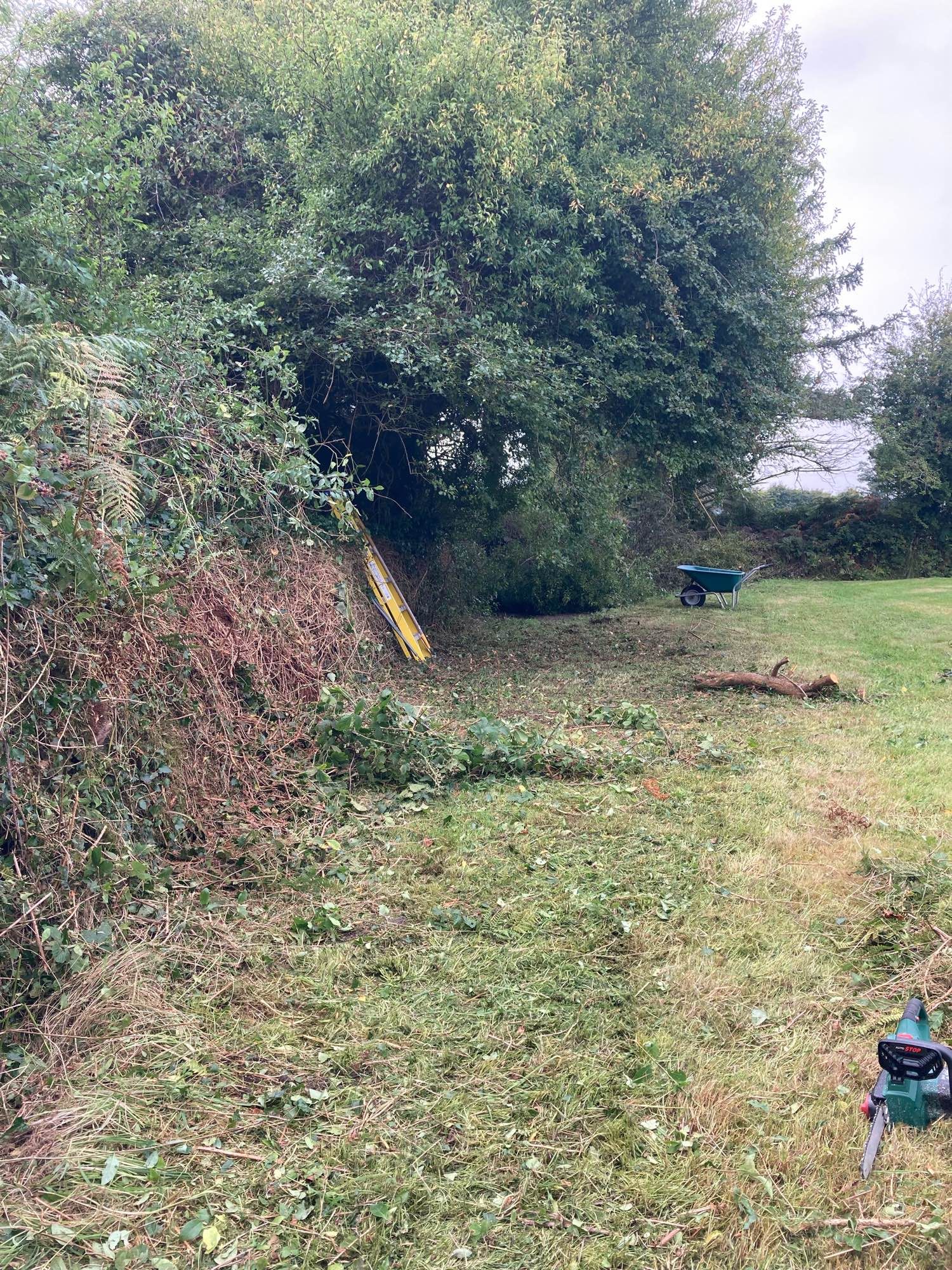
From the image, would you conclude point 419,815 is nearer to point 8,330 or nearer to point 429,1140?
point 429,1140

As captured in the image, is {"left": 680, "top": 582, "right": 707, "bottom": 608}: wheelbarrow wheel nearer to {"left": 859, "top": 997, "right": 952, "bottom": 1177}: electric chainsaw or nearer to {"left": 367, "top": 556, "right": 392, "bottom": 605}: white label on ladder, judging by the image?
{"left": 367, "top": 556, "right": 392, "bottom": 605}: white label on ladder

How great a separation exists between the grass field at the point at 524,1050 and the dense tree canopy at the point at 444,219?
4.44 metres

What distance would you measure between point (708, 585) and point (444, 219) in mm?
8387

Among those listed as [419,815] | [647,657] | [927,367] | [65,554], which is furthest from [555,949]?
[927,367]

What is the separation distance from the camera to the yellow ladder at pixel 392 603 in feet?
27.3

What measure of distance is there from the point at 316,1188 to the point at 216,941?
46.9 inches

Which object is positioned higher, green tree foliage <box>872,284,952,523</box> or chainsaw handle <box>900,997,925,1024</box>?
green tree foliage <box>872,284,952,523</box>

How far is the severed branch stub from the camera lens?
7.04 m

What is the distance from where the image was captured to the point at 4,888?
2.56m

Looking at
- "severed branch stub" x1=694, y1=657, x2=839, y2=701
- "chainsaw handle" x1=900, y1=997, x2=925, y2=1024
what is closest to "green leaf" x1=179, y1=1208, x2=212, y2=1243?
"chainsaw handle" x1=900, y1=997, x2=925, y2=1024

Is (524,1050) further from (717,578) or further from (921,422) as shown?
(921,422)

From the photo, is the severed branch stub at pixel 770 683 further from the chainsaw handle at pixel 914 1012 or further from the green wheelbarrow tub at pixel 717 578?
the green wheelbarrow tub at pixel 717 578

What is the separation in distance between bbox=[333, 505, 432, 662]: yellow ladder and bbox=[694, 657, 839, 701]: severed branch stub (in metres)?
3.03

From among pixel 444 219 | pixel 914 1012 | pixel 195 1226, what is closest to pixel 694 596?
pixel 444 219
